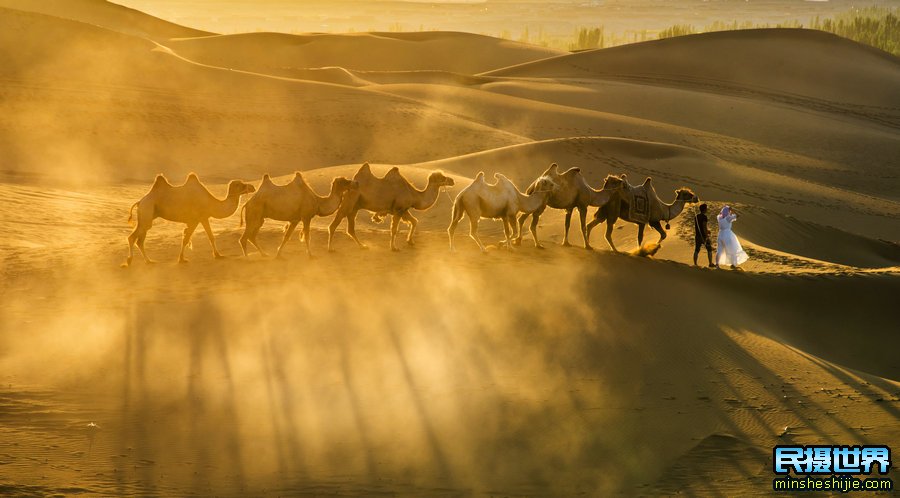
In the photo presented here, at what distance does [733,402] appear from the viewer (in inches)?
432

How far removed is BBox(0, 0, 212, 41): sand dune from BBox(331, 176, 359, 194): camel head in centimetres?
7273

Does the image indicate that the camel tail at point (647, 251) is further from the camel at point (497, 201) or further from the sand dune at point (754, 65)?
the sand dune at point (754, 65)

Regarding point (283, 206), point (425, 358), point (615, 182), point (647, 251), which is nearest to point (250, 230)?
point (283, 206)

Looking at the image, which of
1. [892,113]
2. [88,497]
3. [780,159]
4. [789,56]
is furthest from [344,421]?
[789,56]

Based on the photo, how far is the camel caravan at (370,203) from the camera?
1413 centimetres

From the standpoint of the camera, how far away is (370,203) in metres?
15.3

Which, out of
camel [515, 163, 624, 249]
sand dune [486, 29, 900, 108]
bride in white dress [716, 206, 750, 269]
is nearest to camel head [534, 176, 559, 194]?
camel [515, 163, 624, 249]

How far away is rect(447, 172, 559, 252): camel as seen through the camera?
15.2m

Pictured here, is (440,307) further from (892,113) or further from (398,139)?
(892,113)

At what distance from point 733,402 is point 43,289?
9007mm

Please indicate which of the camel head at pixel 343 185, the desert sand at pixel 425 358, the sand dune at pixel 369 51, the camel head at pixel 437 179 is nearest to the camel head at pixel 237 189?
the desert sand at pixel 425 358

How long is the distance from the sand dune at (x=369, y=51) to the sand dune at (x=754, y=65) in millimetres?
12242

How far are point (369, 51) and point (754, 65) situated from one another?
32.0 m

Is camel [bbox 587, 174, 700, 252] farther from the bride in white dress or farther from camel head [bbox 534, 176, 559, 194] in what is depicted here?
camel head [bbox 534, 176, 559, 194]
